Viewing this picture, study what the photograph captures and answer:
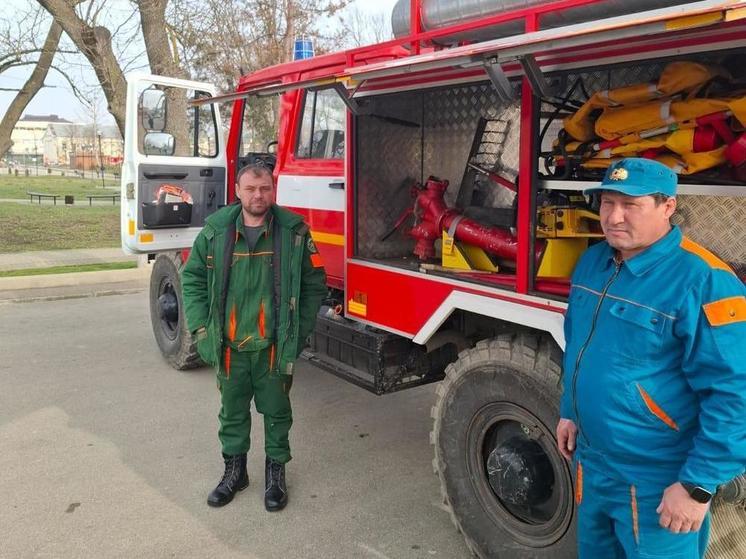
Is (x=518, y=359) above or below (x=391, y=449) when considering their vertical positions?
above

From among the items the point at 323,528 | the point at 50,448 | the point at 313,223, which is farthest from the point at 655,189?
the point at 50,448

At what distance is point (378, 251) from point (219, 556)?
1.83 m

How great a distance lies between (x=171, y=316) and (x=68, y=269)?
5.41 m

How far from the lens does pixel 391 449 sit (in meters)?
4.24

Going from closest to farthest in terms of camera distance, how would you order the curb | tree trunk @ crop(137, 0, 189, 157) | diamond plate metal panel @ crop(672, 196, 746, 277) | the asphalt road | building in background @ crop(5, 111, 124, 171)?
diamond plate metal panel @ crop(672, 196, 746, 277), the asphalt road, the curb, tree trunk @ crop(137, 0, 189, 157), building in background @ crop(5, 111, 124, 171)

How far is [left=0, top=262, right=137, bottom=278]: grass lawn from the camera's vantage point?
384 inches

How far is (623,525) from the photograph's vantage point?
192 centimetres

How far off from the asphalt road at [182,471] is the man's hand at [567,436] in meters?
1.15

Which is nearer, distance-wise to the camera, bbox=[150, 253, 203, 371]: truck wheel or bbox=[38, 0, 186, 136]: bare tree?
bbox=[150, 253, 203, 371]: truck wheel

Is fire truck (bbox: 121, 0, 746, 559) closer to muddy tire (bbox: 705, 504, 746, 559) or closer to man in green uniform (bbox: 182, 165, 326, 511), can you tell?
muddy tire (bbox: 705, 504, 746, 559)

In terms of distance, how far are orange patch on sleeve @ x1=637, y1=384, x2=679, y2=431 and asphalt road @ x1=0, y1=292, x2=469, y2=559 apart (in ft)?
5.30

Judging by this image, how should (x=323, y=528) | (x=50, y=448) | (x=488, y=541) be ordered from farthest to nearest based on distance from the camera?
(x=50, y=448), (x=323, y=528), (x=488, y=541)

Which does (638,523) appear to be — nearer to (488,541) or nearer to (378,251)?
(488,541)

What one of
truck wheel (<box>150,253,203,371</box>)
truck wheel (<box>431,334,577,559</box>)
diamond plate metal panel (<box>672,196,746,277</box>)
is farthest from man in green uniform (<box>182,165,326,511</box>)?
truck wheel (<box>150,253,203,371</box>)
